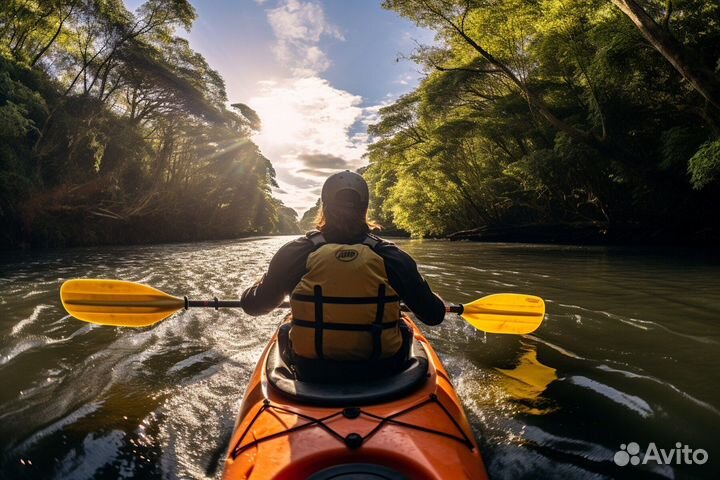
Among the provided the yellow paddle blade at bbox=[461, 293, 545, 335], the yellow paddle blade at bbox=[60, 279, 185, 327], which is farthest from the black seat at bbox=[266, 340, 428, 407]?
the yellow paddle blade at bbox=[60, 279, 185, 327]

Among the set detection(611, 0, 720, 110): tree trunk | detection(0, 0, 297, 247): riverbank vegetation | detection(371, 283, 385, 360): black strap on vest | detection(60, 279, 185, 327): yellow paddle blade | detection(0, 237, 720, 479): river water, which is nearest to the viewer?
detection(371, 283, 385, 360): black strap on vest

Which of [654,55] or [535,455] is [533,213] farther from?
[535,455]

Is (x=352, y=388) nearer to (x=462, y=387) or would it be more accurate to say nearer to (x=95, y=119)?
(x=462, y=387)

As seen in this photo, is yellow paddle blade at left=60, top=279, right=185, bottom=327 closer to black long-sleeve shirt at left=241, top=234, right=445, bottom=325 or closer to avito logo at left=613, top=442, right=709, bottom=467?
black long-sleeve shirt at left=241, top=234, right=445, bottom=325

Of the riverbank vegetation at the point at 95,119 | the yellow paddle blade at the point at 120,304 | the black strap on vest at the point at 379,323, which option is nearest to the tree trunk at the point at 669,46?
the black strap on vest at the point at 379,323

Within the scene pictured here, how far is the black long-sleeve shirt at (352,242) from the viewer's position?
7.37ft

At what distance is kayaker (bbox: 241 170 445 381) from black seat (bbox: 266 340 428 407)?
66 millimetres

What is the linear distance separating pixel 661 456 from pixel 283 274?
225 cm

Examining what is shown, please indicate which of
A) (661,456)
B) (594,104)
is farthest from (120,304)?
(594,104)

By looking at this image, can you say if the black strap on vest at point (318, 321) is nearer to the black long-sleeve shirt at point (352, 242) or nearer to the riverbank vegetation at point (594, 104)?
the black long-sleeve shirt at point (352, 242)

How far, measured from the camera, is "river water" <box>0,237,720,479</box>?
2.35 metres

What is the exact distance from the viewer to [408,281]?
7.47 feet

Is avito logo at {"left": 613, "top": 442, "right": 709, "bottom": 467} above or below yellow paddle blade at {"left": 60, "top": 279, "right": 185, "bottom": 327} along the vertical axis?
below

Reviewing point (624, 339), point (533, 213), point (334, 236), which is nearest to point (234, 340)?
point (334, 236)
